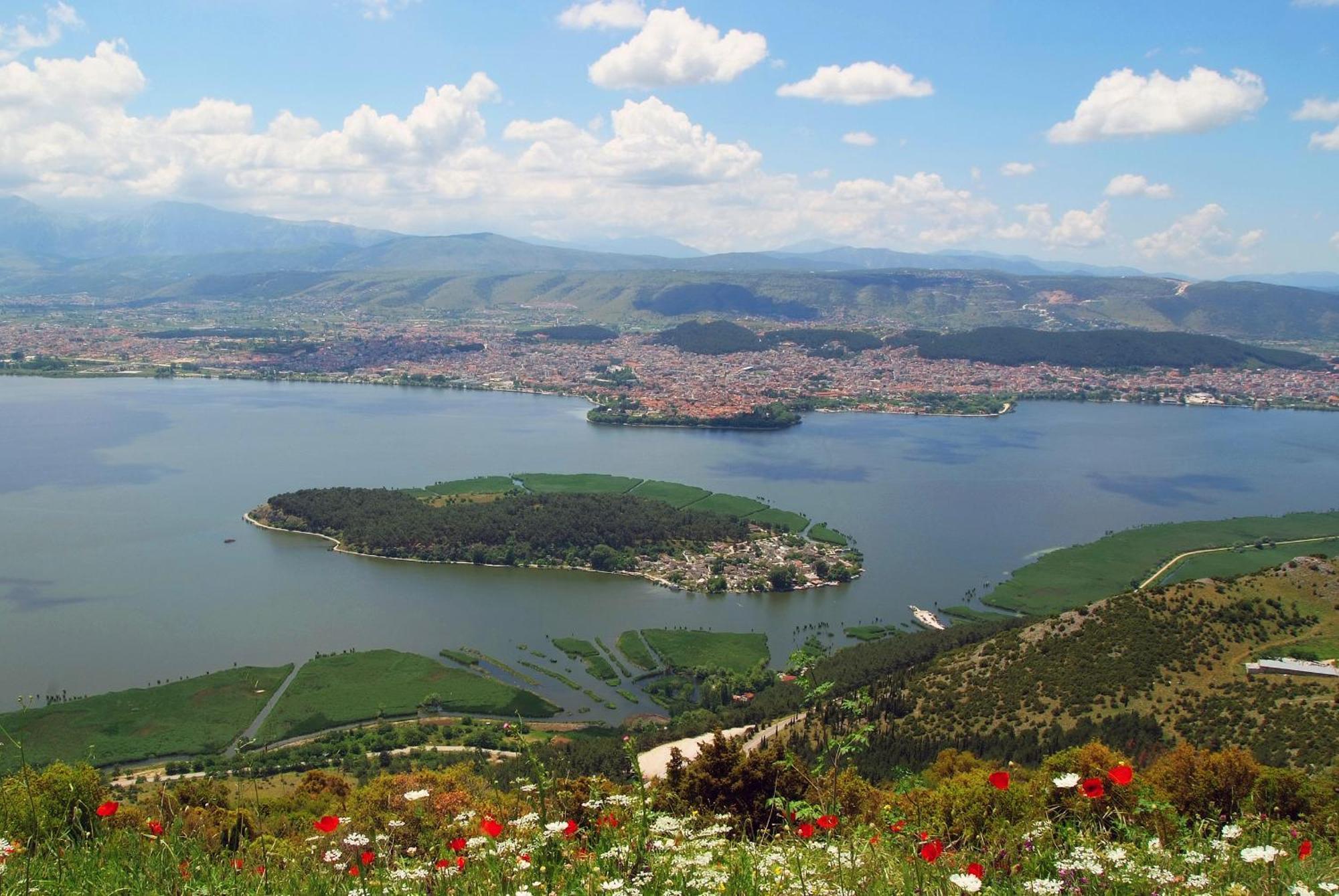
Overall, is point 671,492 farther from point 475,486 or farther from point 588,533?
point 475,486

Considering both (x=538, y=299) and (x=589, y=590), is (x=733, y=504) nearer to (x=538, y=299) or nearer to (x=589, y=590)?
(x=589, y=590)

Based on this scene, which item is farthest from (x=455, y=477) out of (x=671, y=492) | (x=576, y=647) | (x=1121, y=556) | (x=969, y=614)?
(x=1121, y=556)

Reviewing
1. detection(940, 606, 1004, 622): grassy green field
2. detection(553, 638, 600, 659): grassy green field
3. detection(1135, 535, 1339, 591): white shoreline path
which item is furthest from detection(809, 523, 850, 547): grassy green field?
detection(553, 638, 600, 659): grassy green field

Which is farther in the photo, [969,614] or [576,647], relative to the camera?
[969,614]

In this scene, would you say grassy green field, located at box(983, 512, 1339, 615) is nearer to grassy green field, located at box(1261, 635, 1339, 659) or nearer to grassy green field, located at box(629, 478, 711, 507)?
grassy green field, located at box(1261, 635, 1339, 659)

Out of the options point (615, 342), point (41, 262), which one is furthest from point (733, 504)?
point (41, 262)

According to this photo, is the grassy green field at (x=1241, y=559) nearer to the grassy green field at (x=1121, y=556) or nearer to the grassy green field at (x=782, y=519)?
the grassy green field at (x=1121, y=556)

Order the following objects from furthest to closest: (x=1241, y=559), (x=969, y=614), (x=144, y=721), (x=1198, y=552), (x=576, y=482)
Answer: (x=576, y=482)
(x=1198, y=552)
(x=1241, y=559)
(x=969, y=614)
(x=144, y=721)
